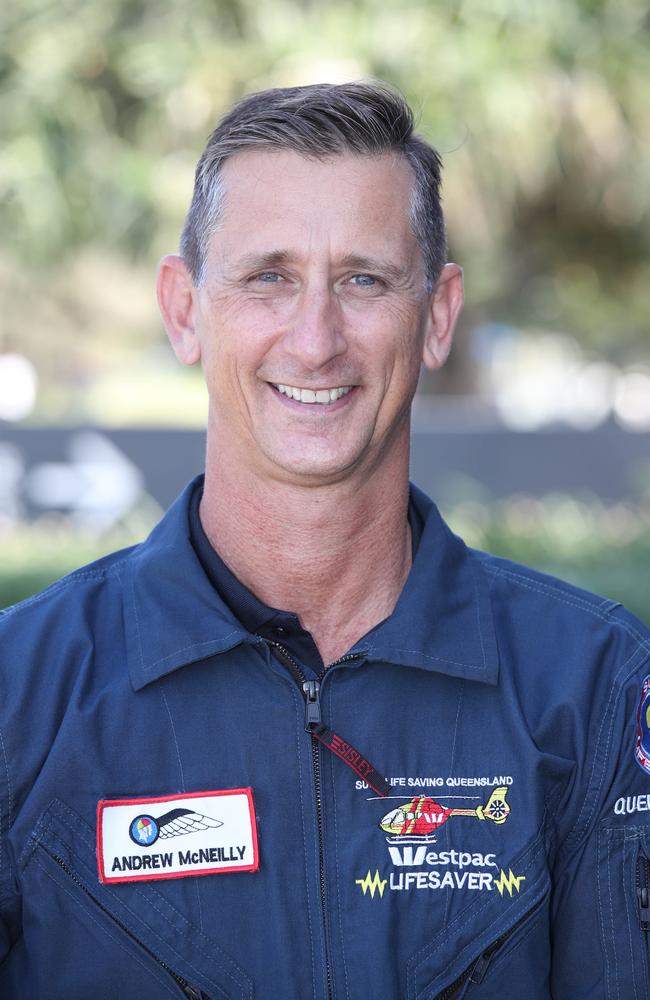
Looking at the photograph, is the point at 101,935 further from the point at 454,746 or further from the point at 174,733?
the point at 454,746

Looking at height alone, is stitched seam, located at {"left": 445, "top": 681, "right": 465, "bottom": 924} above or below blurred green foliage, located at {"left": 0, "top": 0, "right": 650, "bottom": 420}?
below

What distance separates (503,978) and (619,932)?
0.22 m

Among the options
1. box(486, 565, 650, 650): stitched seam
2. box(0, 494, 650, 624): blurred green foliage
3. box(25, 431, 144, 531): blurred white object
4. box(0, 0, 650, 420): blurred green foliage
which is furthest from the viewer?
box(25, 431, 144, 531): blurred white object

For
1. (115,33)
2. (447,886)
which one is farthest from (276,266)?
(115,33)

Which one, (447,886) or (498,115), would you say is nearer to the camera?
(447,886)

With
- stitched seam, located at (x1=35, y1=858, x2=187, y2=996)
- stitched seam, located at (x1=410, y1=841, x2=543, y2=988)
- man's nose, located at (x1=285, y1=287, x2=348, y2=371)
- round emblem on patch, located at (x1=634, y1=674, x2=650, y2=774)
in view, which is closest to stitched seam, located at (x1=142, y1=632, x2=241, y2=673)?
stitched seam, located at (x1=35, y1=858, x2=187, y2=996)

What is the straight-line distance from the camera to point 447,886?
2.13 metres

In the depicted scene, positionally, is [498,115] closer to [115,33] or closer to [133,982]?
→ [115,33]

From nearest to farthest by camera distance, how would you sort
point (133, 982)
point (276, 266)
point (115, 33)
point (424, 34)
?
point (133, 982)
point (276, 266)
point (424, 34)
point (115, 33)

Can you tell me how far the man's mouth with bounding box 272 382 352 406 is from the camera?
226 cm

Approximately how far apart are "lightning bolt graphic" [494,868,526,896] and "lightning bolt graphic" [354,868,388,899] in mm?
196

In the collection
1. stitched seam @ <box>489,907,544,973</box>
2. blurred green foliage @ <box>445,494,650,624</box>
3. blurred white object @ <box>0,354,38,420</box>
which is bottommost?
stitched seam @ <box>489,907,544,973</box>

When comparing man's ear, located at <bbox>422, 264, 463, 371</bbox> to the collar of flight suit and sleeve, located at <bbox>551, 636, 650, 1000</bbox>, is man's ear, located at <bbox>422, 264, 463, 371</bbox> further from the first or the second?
sleeve, located at <bbox>551, 636, 650, 1000</bbox>

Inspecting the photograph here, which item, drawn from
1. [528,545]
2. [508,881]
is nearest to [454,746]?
[508,881]
